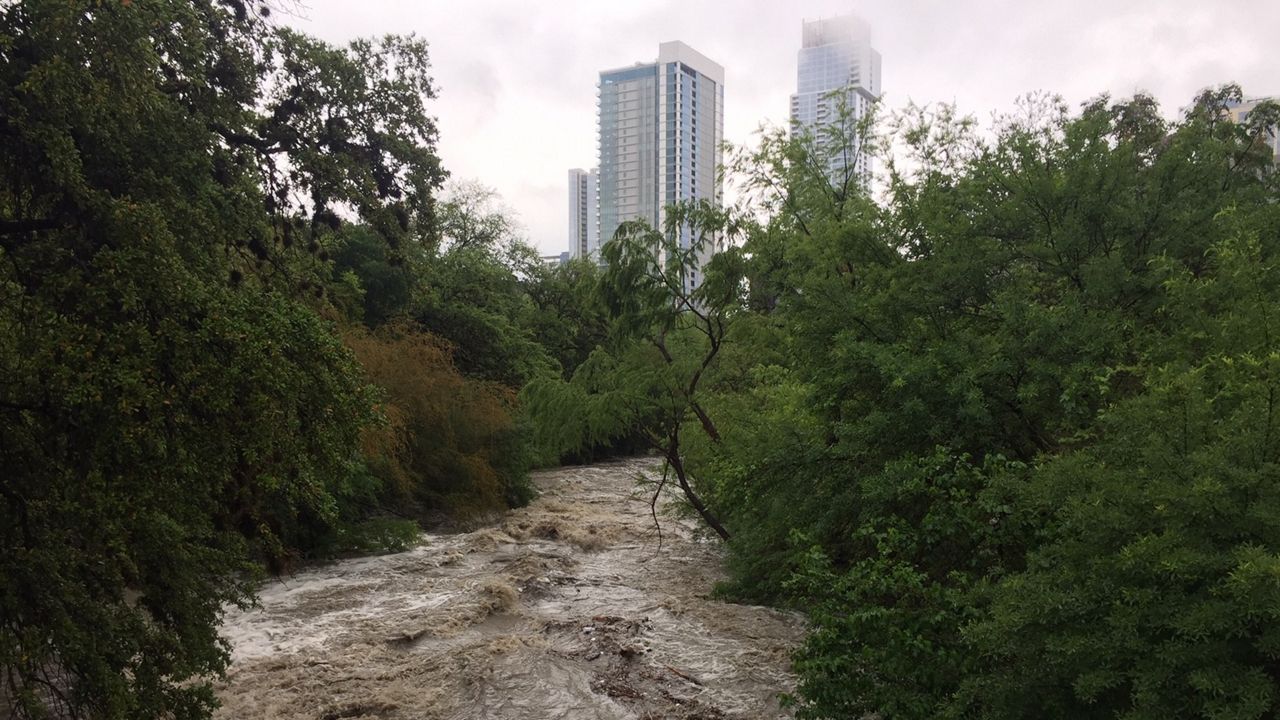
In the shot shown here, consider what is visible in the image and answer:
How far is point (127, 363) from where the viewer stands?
497 cm

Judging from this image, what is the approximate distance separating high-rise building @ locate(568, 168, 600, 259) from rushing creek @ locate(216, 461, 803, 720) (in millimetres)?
55992

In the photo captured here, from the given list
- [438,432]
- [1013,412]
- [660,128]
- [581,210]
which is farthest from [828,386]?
[581,210]

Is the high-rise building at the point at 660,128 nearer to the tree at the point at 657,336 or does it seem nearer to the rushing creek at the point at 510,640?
the tree at the point at 657,336

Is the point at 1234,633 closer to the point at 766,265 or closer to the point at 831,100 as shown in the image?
the point at 766,265

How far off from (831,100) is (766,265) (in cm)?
414

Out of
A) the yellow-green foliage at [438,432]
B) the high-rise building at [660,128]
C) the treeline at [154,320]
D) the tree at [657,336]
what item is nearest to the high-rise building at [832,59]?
the high-rise building at [660,128]

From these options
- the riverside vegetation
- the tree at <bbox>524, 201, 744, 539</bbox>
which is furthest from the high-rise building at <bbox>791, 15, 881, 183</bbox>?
the riverside vegetation

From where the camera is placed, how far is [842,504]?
976 centimetres

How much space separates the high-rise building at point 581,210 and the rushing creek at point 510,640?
55992 mm

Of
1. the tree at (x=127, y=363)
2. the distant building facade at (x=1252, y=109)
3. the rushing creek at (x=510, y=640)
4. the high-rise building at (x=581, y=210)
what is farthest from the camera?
the high-rise building at (x=581, y=210)

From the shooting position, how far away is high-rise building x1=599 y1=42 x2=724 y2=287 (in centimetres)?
4447

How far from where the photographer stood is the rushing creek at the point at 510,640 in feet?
33.7

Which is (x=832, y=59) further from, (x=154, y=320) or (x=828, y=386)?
(x=154, y=320)

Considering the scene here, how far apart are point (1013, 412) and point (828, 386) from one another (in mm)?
2007
